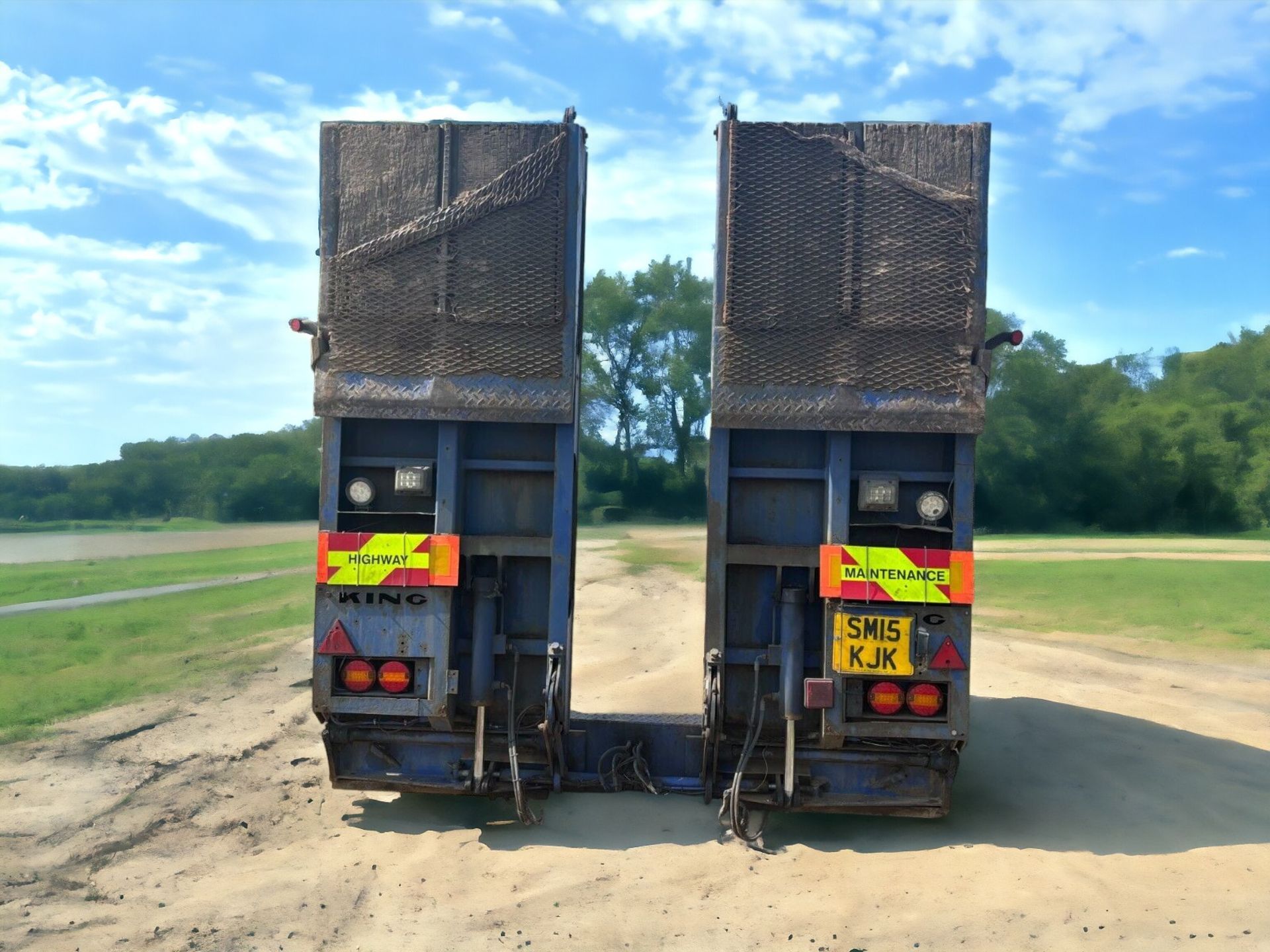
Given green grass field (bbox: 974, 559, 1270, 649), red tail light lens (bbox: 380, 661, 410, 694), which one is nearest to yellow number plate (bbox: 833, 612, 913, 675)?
red tail light lens (bbox: 380, 661, 410, 694)

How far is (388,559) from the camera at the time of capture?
5559 millimetres

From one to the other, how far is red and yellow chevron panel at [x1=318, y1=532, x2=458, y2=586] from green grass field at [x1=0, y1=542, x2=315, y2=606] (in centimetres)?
1579

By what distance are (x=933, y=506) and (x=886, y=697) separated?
1.05 metres

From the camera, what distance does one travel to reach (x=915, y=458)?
5.55 m

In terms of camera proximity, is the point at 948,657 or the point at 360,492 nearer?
the point at 948,657

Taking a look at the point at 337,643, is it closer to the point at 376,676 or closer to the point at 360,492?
the point at 376,676

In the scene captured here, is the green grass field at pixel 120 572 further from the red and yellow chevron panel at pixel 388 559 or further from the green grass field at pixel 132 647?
the red and yellow chevron panel at pixel 388 559

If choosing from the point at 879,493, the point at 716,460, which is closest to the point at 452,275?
the point at 716,460

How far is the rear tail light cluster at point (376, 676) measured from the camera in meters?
5.59

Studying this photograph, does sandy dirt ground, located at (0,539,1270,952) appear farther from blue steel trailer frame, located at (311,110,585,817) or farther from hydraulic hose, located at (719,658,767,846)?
blue steel trailer frame, located at (311,110,585,817)

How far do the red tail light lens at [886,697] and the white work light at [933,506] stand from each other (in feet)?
3.01

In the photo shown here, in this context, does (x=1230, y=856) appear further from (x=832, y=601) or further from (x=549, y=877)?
(x=549, y=877)

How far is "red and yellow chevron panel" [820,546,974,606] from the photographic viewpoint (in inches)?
209

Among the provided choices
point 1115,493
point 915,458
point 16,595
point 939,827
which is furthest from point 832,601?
point 1115,493
